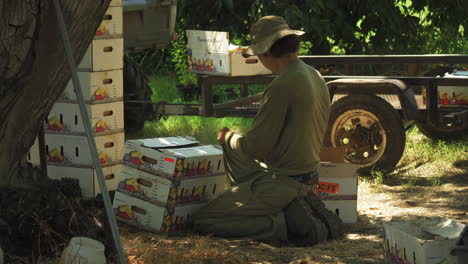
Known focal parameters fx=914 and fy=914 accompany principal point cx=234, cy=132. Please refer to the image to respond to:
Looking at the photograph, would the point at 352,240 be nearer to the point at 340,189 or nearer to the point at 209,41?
the point at 340,189

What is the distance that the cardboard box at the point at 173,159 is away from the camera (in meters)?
6.32

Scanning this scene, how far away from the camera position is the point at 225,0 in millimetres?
13305

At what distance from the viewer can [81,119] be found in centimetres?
712

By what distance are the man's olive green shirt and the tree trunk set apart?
1.31 meters

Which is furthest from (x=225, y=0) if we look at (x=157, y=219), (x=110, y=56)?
(x=157, y=219)

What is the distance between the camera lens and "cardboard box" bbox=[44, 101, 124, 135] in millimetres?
7086

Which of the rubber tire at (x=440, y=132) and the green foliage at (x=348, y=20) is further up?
the green foliage at (x=348, y=20)

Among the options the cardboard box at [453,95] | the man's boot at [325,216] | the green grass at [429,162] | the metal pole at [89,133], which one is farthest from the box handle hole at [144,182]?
the cardboard box at [453,95]

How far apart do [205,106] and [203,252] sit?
337 centimetres

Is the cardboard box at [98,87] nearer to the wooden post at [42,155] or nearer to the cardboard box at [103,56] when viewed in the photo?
the cardboard box at [103,56]

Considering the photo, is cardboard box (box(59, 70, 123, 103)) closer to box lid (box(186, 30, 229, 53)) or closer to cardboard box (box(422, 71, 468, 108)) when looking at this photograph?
box lid (box(186, 30, 229, 53))

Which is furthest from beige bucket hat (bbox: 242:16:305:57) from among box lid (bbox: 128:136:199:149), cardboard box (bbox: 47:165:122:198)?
cardboard box (bbox: 47:165:122:198)

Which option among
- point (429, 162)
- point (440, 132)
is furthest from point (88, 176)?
point (440, 132)

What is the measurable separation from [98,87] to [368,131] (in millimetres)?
2499
